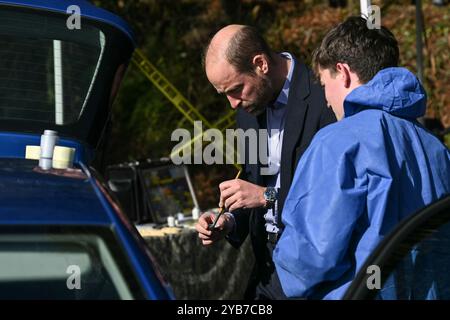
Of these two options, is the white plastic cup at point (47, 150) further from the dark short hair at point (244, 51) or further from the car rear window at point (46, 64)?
the car rear window at point (46, 64)

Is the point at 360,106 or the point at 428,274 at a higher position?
the point at 360,106

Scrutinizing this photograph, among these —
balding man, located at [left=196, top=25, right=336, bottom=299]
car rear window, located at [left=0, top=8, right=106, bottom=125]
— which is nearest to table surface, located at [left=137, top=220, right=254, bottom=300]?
car rear window, located at [left=0, top=8, right=106, bottom=125]

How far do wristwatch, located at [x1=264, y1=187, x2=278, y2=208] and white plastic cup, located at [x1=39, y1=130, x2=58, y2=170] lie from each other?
0.90 meters

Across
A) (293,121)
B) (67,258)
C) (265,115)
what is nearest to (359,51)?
(293,121)

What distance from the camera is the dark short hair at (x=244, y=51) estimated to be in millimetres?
3775

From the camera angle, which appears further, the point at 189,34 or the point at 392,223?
the point at 189,34

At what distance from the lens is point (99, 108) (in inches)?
163

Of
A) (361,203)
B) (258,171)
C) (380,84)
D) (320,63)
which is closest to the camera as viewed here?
(361,203)

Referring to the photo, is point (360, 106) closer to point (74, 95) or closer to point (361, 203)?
point (361, 203)

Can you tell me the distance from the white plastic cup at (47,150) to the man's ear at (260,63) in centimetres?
96

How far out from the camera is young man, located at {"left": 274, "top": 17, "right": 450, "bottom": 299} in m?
2.74

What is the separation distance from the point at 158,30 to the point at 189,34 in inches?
13.8

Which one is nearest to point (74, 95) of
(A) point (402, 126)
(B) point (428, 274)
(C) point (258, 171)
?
(C) point (258, 171)

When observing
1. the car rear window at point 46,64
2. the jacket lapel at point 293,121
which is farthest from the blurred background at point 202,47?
the jacket lapel at point 293,121
